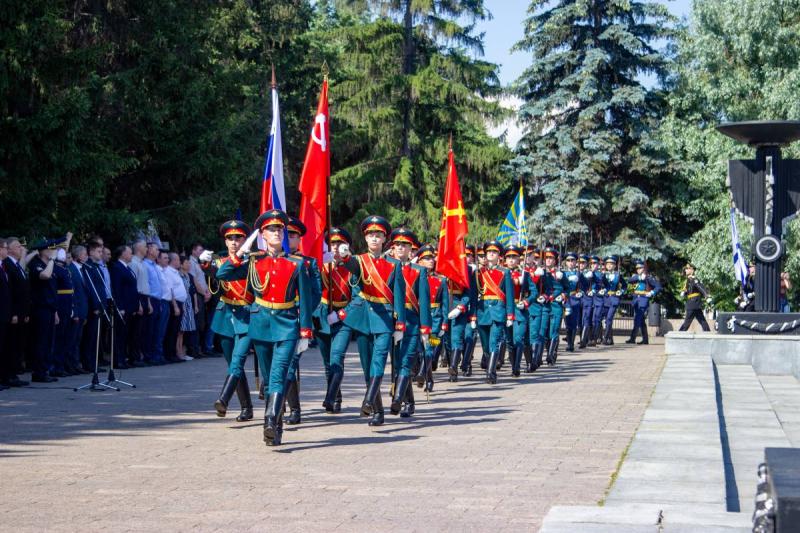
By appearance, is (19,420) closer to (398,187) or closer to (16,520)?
(16,520)

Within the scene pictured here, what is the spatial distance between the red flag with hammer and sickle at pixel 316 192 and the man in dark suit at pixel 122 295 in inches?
265

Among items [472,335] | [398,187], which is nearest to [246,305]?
[472,335]

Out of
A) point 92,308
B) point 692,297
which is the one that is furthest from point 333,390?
point 692,297

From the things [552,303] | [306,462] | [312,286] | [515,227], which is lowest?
[306,462]

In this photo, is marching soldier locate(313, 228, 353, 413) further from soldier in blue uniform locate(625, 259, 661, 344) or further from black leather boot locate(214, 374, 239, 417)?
soldier in blue uniform locate(625, 259, 661, 344)

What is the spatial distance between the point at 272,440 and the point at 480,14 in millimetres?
31472

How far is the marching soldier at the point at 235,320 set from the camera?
35.9 feet

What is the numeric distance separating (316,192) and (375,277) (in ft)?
4.14

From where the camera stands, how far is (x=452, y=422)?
38.0 ft

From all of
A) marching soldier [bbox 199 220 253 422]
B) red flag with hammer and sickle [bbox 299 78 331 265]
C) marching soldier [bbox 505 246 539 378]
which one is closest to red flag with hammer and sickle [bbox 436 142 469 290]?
marching soldier [bbox 505 246 539 378]

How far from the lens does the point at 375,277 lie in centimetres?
1141

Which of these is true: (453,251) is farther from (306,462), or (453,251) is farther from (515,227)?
(515,227)

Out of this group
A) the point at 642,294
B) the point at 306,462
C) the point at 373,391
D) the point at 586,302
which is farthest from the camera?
the point at 642,294

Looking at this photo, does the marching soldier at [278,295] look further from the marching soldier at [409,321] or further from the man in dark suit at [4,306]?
the man in dark suit at [4,306]
